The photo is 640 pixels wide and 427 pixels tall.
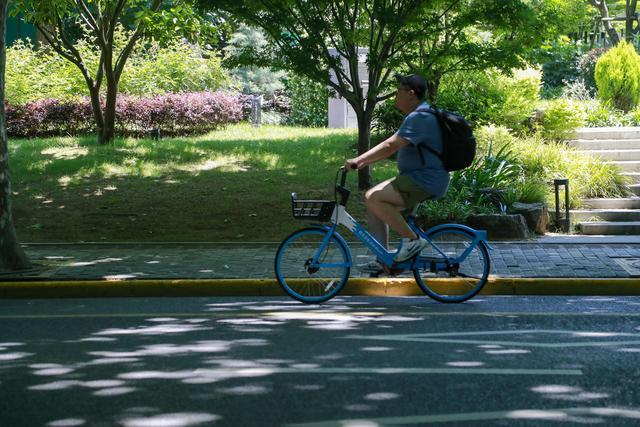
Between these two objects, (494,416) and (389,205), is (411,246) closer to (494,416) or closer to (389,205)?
(389,205)

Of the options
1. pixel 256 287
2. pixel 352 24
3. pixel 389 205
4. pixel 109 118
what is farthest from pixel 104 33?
pixel 389 205

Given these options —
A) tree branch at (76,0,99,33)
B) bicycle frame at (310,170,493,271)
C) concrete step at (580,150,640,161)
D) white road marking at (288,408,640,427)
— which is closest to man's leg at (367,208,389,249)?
bicycle frame at (310,170,493,271)

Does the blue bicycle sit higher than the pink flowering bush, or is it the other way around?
the pink flowering bush

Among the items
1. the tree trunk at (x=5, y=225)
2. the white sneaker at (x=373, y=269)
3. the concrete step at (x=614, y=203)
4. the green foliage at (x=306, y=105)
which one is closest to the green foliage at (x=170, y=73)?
the green foliage at (x=306, y=105)

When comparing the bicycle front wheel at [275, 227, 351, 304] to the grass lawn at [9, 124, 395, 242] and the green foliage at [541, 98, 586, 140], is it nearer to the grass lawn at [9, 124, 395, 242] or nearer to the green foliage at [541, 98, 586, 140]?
the grass lawn at [9, 124, 395, 242]

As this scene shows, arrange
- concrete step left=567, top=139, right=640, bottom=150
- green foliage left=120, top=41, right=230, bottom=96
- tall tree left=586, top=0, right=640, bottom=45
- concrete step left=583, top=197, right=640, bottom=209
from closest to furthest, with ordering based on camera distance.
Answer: concrete step left=583, top=197, right=640, bottom=209 → concrete step left=567, top=139, right=640, bottom=150 → green foliage left=120, top=41, right=230, bottom=96 → tall tree left=586, top=0, right=640, bottom=45

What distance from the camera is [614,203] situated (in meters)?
15.6

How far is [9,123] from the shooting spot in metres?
24.7

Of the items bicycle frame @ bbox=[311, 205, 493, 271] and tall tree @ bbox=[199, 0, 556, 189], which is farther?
tall tree @ bbox=[199, 0, 556, 189]

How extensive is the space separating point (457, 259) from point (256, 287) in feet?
7.03

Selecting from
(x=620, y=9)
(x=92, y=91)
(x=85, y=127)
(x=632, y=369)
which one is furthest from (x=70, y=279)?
(x=620, y=9)

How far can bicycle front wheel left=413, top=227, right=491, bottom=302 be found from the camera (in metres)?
9.22

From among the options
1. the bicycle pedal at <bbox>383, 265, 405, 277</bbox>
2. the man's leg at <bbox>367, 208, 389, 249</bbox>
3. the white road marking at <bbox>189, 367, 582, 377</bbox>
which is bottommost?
the white road marking at <bbox>189, 367, 582, 377</bbox>

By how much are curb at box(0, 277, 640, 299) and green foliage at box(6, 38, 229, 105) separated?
15.4m
